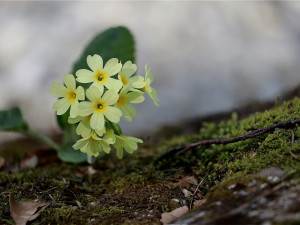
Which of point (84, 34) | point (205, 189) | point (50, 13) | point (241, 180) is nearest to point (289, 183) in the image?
point (241, 180)

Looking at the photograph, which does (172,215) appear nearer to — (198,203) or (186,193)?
(198,203)

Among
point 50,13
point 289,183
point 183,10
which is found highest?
point 50,13

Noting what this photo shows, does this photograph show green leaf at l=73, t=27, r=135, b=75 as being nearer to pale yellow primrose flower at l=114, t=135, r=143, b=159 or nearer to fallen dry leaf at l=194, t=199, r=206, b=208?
pale yellow primrose flower at l=114, t=135, r=143, b=159

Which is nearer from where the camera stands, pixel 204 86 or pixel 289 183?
pixel 289 183

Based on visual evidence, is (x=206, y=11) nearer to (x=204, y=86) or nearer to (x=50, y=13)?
(x=204, y=86)

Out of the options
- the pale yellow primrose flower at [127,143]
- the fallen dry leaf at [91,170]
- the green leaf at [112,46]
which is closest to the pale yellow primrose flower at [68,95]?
the pale yellow primrose flower at [127,143]

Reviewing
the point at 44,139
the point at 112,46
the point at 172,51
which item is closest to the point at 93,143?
the point at 112,46

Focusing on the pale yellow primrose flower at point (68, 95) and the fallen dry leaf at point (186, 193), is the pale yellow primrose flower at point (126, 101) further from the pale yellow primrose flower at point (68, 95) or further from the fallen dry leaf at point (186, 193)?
the fallen dry leaf at point (186, 193)
